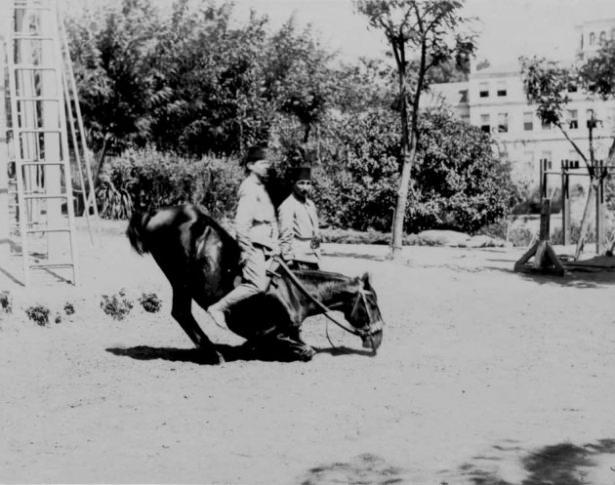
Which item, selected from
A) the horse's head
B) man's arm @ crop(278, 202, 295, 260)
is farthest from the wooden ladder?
the horse's head

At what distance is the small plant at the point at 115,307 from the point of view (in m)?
10.3

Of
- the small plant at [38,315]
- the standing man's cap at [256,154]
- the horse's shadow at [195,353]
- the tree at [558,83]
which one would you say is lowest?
the horse's shadow at [195,353]

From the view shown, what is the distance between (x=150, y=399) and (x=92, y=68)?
2478 centimetres

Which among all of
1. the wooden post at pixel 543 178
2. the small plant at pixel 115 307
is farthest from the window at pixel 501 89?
the small plant at pixel 115 307

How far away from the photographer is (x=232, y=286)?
8227mm

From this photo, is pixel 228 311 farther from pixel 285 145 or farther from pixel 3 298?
pixel 285 145

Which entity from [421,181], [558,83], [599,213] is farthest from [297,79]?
[599,213]

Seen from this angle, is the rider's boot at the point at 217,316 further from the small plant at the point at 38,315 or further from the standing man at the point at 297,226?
the small plant at the point at 38,315

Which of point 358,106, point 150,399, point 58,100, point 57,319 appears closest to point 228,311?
point 150,399

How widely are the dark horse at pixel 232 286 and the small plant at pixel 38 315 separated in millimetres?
2049

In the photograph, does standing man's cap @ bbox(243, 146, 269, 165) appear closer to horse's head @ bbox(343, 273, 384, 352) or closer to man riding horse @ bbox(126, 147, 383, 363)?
man riding horse @ bbox(126, 147, 383, 363)

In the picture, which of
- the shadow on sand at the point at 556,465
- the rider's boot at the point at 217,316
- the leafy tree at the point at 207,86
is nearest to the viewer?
the shadow on sand at the point at 556,465

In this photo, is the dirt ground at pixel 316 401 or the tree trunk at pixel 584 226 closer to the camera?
the dirt ground at pixel 316 401

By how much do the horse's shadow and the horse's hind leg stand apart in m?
0.07
